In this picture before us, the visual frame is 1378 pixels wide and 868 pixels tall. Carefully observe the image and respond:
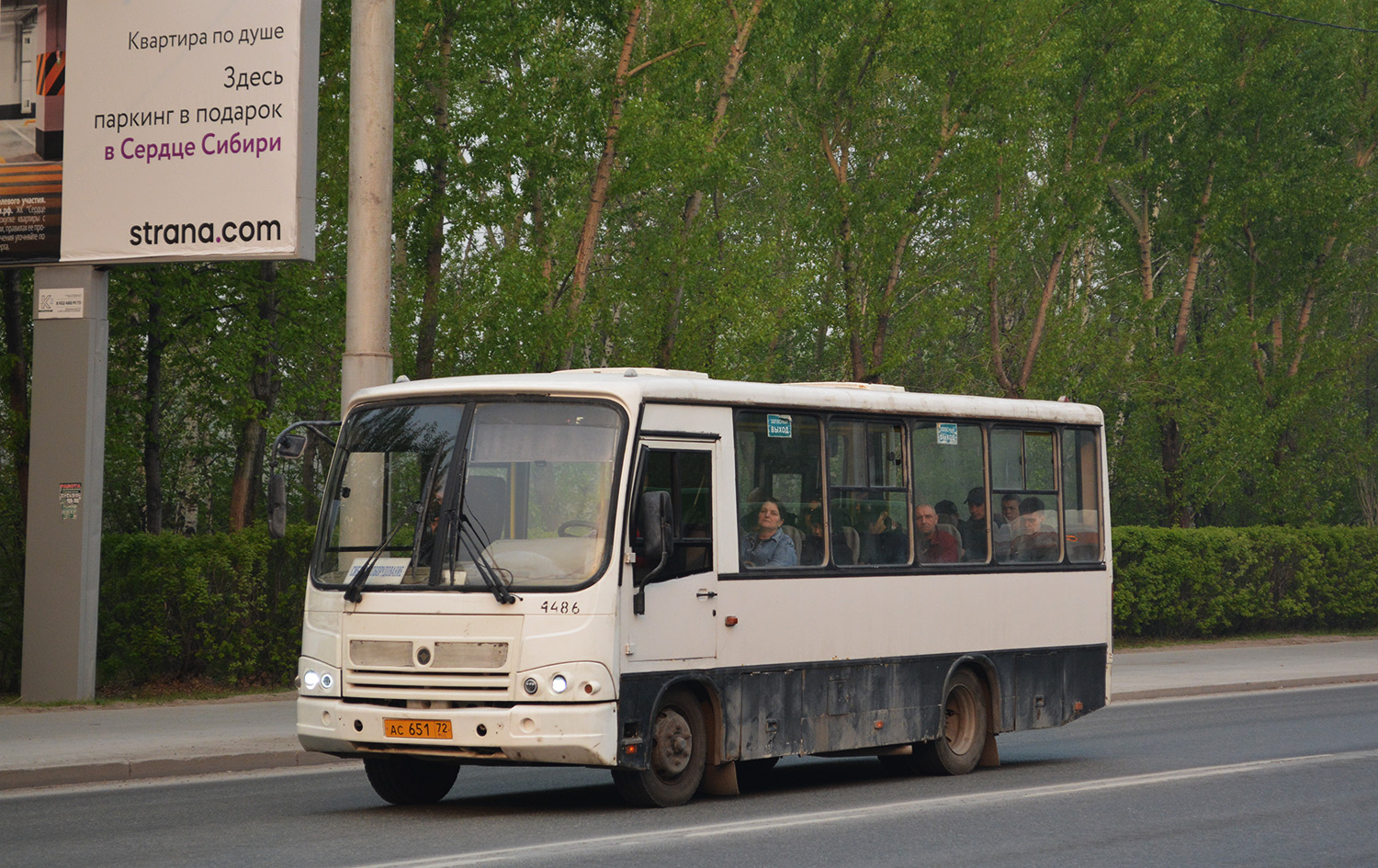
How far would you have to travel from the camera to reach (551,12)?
26.4 meters

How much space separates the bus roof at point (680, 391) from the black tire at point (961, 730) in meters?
2.21

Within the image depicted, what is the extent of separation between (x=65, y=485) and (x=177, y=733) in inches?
163

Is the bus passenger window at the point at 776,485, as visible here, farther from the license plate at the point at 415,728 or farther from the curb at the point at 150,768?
the curb at the point at 150,768

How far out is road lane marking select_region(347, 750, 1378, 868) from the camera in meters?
9.34

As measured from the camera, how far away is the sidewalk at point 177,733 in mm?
14164

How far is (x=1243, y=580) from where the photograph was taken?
37.2 m

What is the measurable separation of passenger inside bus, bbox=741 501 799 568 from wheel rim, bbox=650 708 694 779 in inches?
50.2

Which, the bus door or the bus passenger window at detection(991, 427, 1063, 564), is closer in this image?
the bus door

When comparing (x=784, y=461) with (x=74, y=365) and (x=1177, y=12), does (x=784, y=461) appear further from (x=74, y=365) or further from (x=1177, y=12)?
(x=1177, y=12)

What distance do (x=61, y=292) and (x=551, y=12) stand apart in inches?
374

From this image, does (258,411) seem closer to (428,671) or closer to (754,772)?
(754,772)

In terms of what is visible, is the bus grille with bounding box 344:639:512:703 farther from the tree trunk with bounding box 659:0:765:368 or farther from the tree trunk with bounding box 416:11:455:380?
the tree trunk with bounding box 659:0:765:368

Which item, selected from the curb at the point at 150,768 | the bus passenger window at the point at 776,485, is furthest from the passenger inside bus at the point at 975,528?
the curb at the point at 150,768

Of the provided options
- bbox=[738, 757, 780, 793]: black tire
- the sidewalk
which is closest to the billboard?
the sidewalk
